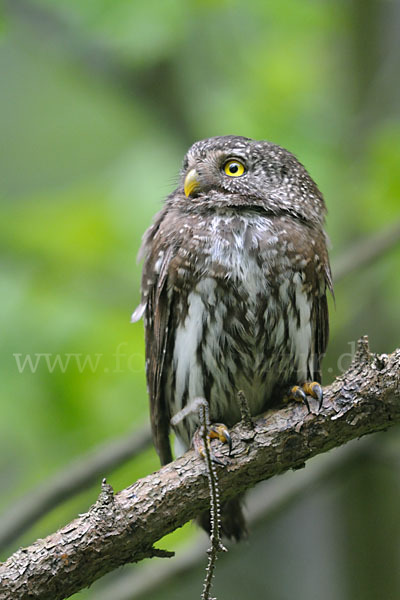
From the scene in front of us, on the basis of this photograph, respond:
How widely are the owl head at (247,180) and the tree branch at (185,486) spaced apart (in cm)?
121

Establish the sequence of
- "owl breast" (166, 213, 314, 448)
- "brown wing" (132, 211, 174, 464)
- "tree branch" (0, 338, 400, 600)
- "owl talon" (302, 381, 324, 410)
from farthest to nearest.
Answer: "brown wing" (132, 211, 174, 464) < "owl breast" (166, 213, 314, 448) < "owl talon" (302, 381, 324, 410) < "tree branch" (0, 338, 400, 600)

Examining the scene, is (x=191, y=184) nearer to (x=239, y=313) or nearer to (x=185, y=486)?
(x=239, y=313)

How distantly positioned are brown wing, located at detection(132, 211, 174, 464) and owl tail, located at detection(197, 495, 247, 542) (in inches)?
17.2

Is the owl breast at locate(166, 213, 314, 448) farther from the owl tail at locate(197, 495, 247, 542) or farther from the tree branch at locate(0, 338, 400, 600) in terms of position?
the owl tail at locate(197, 495, 247, 542)

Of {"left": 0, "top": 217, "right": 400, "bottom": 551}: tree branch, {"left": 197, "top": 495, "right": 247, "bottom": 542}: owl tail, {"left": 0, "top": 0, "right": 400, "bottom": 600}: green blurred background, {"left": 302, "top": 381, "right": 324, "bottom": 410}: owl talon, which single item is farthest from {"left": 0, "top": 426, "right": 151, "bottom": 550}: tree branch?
{"left": 302, "top": 381, "right": 324, "bottom": 410}: owl talon

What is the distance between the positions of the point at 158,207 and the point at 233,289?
214cm

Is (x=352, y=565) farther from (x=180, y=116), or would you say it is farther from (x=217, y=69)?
(x=217, y=69)

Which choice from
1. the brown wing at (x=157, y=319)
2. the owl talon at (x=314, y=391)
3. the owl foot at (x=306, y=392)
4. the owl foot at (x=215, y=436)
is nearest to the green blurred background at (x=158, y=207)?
the brown wing at (x=157, y=319)

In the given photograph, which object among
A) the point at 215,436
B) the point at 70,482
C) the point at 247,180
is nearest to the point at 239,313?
the point at 215,436

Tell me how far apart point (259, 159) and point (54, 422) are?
251 centimetres

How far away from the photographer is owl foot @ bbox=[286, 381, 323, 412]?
3.54 meters

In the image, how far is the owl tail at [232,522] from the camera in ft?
14.3

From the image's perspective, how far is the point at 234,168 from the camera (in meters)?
4.35

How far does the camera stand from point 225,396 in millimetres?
4121
